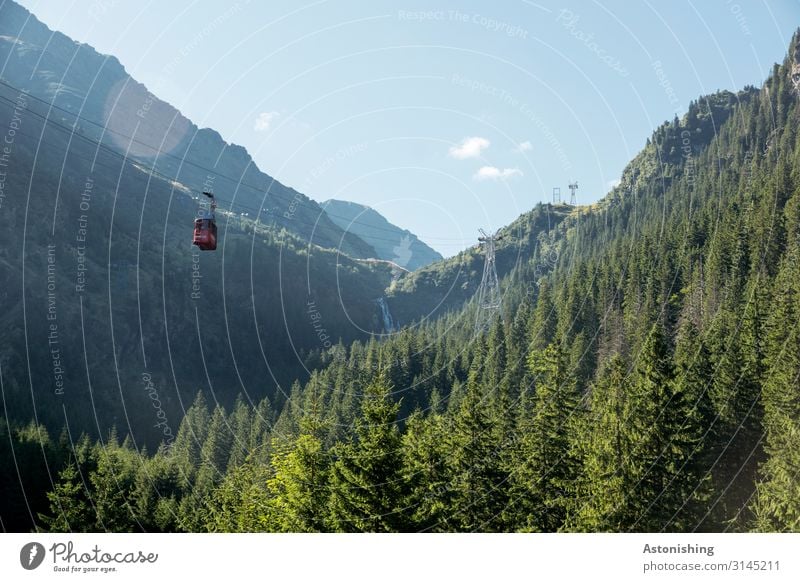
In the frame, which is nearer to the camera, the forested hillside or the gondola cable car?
the gondola cable car

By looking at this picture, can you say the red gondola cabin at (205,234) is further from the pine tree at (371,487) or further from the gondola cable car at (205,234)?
the pine tree at (371,487)

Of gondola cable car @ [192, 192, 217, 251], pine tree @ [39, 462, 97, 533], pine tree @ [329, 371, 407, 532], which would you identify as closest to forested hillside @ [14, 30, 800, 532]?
pine tree @ [329, 371, 407, 532]

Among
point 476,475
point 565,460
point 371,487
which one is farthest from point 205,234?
point 565,460

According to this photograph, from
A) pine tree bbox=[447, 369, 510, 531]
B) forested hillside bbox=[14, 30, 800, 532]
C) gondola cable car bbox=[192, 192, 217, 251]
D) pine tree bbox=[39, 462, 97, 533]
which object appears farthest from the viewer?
pine tree bbox=[39, 462, 97, 533]

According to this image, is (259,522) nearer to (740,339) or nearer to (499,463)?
(499,463)

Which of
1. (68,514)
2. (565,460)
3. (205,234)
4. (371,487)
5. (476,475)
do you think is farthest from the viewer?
(68,514)

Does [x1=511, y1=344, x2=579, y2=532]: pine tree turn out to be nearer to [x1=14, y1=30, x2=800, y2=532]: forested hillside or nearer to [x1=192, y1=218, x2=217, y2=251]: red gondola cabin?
[x1=14, y1=30, x2=800, y2=532]: forested hillside

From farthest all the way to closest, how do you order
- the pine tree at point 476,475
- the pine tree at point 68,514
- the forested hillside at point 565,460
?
the pine tree at point 68,514 → the pine tree at point 476,475 → the forested hillside at point 565,460

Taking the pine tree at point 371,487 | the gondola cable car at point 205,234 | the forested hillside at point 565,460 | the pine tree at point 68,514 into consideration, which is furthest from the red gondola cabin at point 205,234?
the pine tree at point 68,514

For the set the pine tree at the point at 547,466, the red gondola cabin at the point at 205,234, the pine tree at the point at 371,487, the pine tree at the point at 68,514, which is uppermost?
the red gondola cabin at the point at 205,234

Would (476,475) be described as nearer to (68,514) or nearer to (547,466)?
(547,466)

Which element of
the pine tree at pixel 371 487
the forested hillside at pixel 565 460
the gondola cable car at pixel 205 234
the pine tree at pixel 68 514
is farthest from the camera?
the pine tree at pixel 68 514
